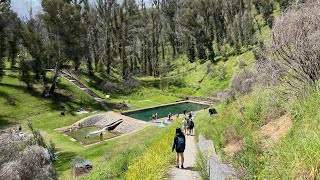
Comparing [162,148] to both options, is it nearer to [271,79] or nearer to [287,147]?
[271,79]

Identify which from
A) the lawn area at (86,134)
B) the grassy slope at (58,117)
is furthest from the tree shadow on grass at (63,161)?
the lawn area at (86,134)

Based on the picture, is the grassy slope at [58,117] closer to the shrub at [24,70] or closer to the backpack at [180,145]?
the shrub at [24,70]

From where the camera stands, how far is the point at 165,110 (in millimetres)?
39000

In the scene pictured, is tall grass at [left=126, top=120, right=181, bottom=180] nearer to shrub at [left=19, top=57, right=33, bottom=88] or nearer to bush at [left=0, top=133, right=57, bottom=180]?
bush at [left=0, top=133, right=57, bottom=180]

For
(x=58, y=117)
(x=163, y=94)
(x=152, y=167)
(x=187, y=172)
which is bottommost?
(x=58, y=117)

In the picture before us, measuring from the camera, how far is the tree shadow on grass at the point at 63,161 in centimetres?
1895

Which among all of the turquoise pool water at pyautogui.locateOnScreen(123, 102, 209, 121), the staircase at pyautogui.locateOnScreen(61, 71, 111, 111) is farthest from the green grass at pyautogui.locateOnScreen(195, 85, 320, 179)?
the staircase at pyautogui.locateOnScreen(61, 71, 111, 111)

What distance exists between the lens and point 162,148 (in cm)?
1150

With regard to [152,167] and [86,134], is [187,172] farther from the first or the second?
[86,134]

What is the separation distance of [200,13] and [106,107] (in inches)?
1183

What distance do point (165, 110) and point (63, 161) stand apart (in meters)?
20.1

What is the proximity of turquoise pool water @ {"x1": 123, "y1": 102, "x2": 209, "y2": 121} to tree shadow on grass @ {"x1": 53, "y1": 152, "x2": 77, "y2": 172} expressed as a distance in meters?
13.4

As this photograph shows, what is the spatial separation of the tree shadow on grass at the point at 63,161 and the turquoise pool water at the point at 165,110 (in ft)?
44.0

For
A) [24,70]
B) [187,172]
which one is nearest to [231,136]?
[187,172]
